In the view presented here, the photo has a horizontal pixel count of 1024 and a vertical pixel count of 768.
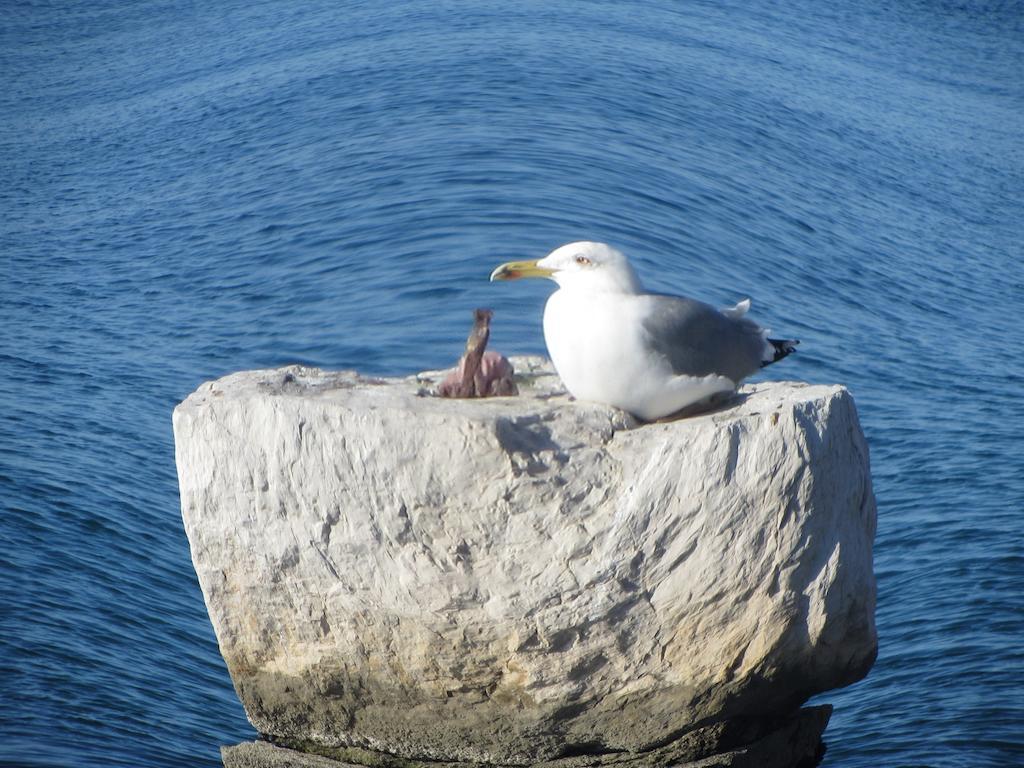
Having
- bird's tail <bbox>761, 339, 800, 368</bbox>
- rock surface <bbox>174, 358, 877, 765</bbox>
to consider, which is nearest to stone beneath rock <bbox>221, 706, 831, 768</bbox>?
rock surface <bbox>174, 358, 877, 765</bbox>

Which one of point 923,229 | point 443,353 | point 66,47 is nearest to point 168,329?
point 443,353

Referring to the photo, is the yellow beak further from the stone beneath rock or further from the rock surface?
the stone beneath rock

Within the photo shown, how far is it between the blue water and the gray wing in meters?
1.99

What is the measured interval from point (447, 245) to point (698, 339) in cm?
714

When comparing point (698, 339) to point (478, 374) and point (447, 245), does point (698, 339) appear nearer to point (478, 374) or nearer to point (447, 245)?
point (478, 374)

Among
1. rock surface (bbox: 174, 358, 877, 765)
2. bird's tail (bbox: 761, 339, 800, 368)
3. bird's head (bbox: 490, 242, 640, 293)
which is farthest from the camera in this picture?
bird's tail (bbox: 761, 339, 800, 368)

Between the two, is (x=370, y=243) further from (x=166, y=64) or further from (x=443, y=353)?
(x=166, y=64)

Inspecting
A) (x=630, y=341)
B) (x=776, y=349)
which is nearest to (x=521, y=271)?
(x=630, y=341)

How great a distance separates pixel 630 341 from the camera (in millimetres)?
4336

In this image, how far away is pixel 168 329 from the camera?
10.1 m

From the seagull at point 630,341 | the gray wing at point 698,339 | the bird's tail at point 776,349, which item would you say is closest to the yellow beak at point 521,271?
the seagull at point 630,341

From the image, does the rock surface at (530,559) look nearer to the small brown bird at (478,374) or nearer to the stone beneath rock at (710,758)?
the stone beneath rock at (710,758)

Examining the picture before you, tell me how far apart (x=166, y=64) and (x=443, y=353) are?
420 inches

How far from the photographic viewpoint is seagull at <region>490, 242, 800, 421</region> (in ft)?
14.3
